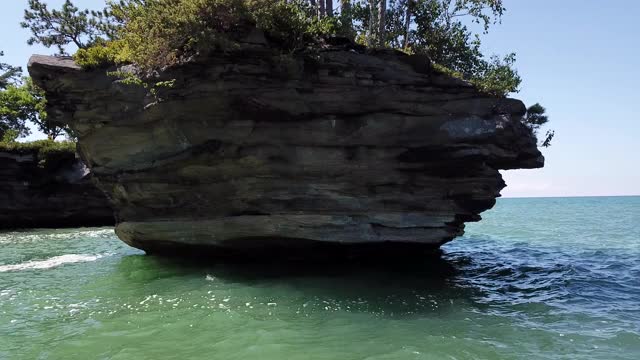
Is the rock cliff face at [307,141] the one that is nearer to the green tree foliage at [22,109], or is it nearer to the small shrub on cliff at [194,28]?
the small shrub on cliff at [194,28]

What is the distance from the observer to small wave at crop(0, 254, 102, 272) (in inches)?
583

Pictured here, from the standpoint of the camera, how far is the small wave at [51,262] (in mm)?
14796

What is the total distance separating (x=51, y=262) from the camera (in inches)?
620

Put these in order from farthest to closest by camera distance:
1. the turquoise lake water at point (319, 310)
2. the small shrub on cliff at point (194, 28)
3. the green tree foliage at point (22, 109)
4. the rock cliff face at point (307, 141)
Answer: the green tree foliage at point (22, 109)
the rock cliff face at point (307, 141)
the small shrub on cliff at point (194, 28)
the turquoise lake water at point (319, 310)

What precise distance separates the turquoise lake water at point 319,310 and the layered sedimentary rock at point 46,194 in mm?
17765

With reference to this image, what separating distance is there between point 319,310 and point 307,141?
535cm

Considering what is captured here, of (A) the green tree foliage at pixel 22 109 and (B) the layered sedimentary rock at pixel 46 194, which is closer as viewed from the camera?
(B) the layered sedimentary rock at pixel 46 194

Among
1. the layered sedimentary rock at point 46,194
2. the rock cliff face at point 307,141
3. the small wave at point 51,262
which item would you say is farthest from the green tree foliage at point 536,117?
the layered sedimentary rock at point 46,194

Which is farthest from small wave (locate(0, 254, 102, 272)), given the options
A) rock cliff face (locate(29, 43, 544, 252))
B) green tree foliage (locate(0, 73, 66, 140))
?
green tree foliage (locate(0, 73, 66, 140))

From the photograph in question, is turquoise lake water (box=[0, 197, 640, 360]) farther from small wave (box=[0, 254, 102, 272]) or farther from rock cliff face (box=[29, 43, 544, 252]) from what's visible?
rock cliff face (box=[29, 43, 544, 252])

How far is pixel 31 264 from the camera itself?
15.4 meters

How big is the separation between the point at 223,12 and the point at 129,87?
3400 millimetres

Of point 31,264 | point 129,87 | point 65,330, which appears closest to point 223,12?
point 129,87

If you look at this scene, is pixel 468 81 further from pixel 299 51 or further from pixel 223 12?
pixel 223 12
